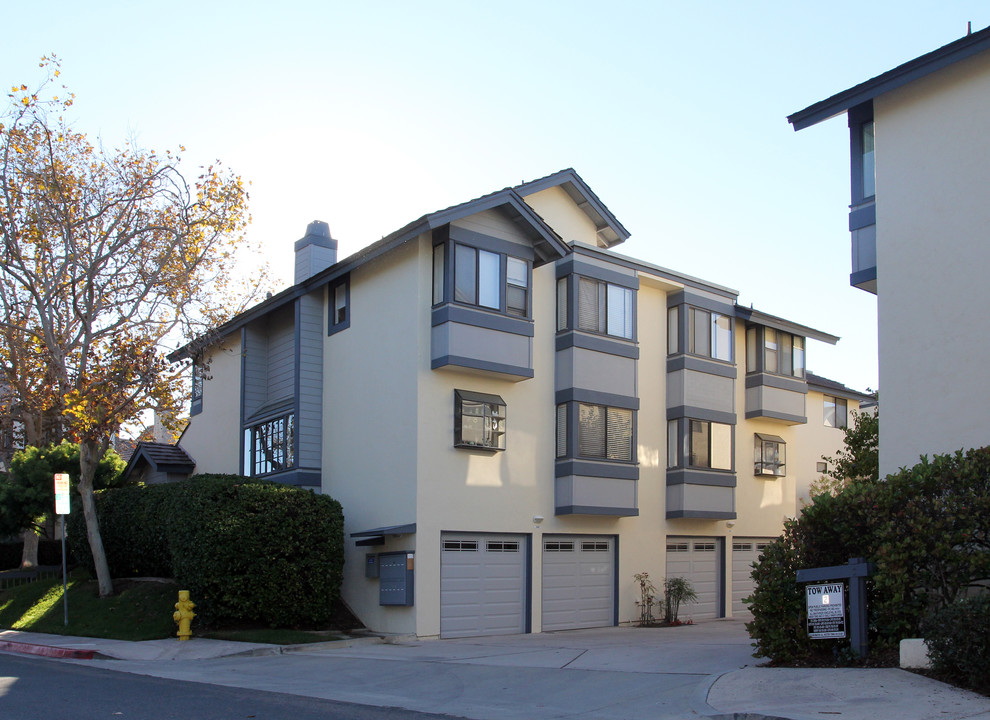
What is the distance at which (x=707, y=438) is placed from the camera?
86.1ft

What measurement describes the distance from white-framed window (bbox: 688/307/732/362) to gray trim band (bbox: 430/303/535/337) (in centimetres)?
628

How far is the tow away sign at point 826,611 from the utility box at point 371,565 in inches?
427

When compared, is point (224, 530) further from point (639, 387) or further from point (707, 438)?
point (707, 438)

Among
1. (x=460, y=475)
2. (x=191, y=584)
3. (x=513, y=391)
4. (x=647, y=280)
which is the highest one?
(x=647, y=280)

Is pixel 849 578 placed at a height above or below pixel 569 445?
below

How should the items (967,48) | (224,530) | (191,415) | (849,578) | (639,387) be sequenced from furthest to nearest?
(191,415)
(639,387)
(224,530)
(967,48)
(849,578)

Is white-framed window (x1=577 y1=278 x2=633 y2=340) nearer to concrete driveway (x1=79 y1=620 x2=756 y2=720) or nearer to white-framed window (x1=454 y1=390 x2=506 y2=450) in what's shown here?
white-framed window (x1=454 y1=390 x2=506 y2=450)

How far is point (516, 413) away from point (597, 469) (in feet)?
8.20

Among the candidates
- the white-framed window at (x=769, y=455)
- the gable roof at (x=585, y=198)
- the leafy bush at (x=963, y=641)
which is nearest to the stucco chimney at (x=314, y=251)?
the gable roof at (x=585, y=198)

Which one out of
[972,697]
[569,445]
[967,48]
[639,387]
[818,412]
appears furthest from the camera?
[818,412]

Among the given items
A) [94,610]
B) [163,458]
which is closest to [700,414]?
[94,610]

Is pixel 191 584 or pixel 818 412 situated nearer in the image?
pixel 191 584

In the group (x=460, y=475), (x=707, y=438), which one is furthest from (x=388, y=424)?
(x=707, y=438)

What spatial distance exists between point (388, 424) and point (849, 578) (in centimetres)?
1149
